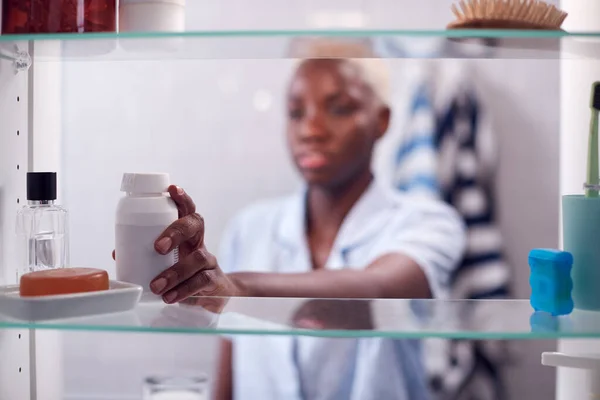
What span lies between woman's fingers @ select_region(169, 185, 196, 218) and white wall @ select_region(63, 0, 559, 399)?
0.75 m

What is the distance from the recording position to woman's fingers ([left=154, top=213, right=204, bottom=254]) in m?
0.43

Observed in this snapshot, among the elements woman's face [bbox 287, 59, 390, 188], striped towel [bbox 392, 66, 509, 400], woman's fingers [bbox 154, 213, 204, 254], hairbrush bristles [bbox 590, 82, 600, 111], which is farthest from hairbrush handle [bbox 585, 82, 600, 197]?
woman's face [bbox 287, 59, 390, 188]

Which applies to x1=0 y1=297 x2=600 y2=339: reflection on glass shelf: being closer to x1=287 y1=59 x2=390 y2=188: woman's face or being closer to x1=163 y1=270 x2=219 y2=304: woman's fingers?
x1=163 y1=270 x2=219 y2=304: woman's fingers

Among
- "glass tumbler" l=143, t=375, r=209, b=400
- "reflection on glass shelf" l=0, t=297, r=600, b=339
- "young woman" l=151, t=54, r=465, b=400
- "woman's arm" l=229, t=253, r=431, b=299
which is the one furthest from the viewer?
"young woman" l=151, t=54, r=465, b=400

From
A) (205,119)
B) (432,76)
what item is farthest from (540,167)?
(205,119)

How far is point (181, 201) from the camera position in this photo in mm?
454

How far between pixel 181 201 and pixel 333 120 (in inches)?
37.5

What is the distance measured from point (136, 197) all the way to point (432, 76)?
93cm

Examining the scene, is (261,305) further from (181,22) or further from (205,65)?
(205,65)

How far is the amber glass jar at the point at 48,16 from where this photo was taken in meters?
0.42

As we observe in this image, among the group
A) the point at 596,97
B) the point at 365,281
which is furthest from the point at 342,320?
the point at 365,281

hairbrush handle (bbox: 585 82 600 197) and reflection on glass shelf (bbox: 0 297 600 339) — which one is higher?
hairbrush handle (bbox: 585 82 600 197)

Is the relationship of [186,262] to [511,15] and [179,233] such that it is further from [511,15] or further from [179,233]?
[511,15]

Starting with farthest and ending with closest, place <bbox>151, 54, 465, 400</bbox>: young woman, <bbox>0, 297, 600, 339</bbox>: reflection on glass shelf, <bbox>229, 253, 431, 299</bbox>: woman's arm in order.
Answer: <bbox>151, 54, 465, 400</bbox>: young woman, <bbox>229, 253, 431, 299</bbox>: woman's arm, <bbox>0, 297, 600, 339</bbox>: reflection on glass shelf
